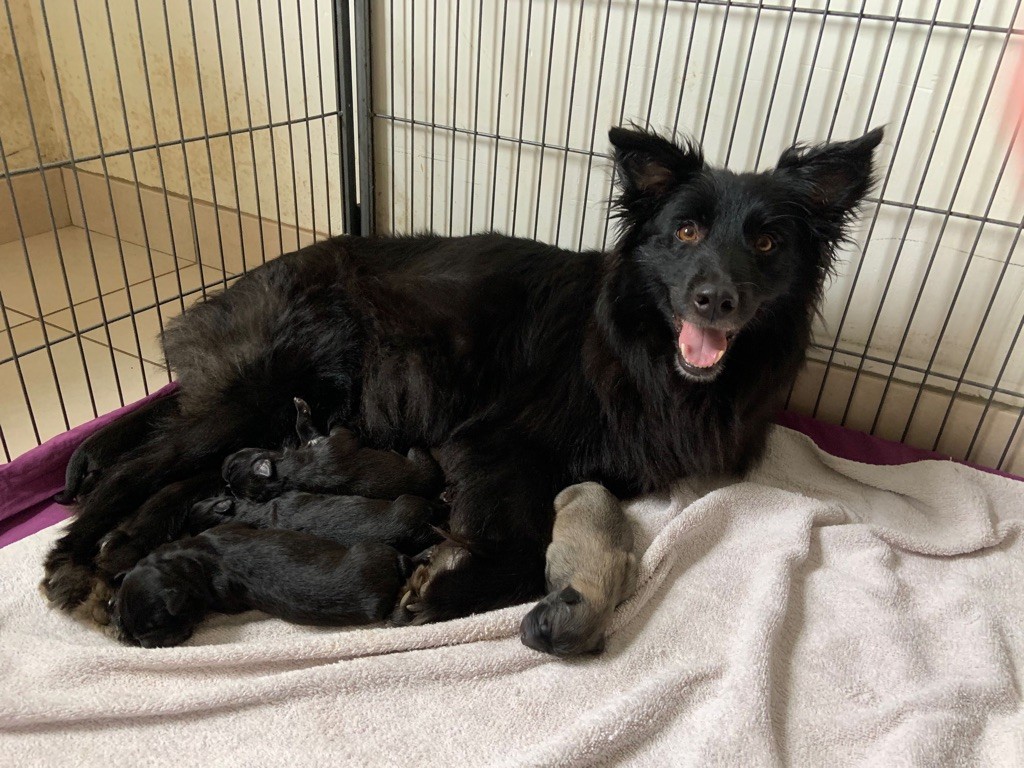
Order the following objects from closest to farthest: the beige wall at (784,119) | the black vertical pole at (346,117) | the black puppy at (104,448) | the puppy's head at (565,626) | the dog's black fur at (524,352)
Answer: the puppy's head at (565,626), the dog's black fur at (524,352), the black puppy at (104,448), the beige wall at (784,119), the black vertical pole at (346,117)

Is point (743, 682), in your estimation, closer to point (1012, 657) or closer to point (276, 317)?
point (1012, 657)

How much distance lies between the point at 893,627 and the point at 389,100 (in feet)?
8.32

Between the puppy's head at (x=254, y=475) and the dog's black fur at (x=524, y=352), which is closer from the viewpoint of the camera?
the dog's black fur at (x=524, y=352)

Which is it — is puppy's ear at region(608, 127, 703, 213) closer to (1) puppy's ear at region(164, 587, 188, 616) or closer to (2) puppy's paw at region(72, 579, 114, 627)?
(1) puppy's ear at region(164, 587, 188, 616)

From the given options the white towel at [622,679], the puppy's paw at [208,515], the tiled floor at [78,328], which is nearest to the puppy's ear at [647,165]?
the white towel at [622,679]

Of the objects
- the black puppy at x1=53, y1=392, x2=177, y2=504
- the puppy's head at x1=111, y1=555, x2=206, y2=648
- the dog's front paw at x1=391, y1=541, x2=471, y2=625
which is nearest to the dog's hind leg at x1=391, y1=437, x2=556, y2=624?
the dog's front paw at x1=391, y1=541, x2=471, y2=625

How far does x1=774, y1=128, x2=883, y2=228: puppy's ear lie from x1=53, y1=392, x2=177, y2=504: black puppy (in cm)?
184

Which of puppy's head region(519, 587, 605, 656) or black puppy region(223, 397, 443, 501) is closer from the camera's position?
puppy's head region(519, 587, 605, 656)

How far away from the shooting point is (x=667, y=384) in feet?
5.89

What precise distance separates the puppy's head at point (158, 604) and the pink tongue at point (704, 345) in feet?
4.10

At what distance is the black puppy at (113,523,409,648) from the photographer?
1.45 m

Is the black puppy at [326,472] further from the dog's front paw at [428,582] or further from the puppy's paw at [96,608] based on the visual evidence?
the puppy's paw at [96,608]

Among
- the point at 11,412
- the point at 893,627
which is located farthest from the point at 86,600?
the point at 893,627

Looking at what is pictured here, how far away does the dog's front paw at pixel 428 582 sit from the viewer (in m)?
1.53
